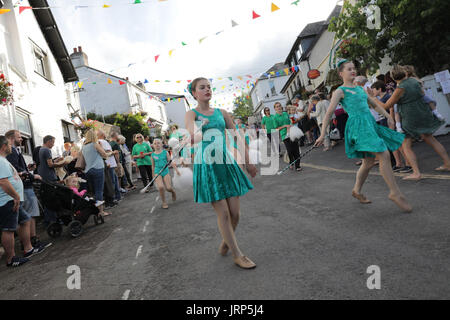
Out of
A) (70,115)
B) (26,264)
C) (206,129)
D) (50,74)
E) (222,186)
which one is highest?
(50,74)

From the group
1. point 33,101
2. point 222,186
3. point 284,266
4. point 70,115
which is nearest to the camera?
point 284,266

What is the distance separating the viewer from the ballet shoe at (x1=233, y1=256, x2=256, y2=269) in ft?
10.1

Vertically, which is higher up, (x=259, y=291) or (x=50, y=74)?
(x=50, y=74)

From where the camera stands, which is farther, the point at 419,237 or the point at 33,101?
the point at 33,101

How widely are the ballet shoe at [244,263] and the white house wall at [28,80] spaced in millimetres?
9212

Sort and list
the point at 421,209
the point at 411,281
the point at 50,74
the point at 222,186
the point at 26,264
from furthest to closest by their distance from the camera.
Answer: the point at 50,74 → the point at 26,264 → the point at 421,209 → the point at 222,186 → the point at 411,281

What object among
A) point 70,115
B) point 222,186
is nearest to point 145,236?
point 222,186

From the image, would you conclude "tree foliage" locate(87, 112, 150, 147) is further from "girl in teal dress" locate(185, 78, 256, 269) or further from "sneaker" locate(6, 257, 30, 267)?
"girl in teal dress" locate(185, 78, 256, 269)

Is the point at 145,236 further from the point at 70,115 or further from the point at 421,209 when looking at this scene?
the point at 70,115

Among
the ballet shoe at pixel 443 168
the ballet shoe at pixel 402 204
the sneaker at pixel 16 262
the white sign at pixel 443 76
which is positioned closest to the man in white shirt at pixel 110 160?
the sneaker at pixel 16 262

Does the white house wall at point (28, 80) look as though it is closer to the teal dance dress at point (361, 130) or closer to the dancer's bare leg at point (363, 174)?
the teal dance dress at point (361, 130)

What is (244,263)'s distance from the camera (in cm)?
312

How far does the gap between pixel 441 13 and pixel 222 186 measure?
11.4 meters

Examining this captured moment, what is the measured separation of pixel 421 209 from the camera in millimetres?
3902
